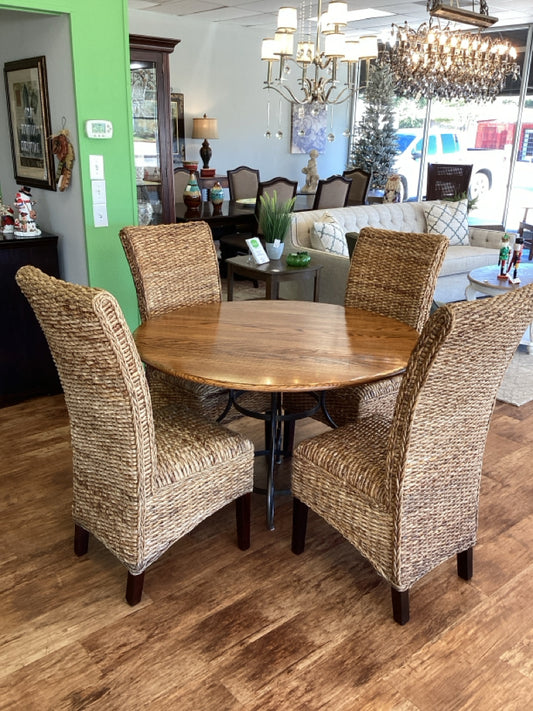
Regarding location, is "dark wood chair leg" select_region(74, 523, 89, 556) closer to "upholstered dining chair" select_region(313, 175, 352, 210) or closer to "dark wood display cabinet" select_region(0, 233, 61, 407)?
"dark wood display cabinet" select_region(0, 233, 61, 407)

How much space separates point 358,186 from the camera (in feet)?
24.0

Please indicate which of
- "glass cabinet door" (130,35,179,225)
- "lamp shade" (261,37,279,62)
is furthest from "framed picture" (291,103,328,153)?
"glass cabinet door" (130,35,179,225)

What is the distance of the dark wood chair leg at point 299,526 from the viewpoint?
222cm

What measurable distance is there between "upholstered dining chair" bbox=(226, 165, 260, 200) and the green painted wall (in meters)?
3.73

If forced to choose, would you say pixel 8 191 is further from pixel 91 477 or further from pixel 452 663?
pixel 452 663

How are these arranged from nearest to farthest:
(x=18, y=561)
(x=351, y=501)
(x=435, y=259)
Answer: (x=351, y=501)
(x=18, y=561)
(x=435, y=259)

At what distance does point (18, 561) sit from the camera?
2.20m

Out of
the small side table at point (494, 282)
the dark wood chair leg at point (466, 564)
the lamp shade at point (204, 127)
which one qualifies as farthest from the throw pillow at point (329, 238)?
the lamp shade at point (204, 127)

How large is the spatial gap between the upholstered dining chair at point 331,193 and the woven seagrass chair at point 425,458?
4.50 metres

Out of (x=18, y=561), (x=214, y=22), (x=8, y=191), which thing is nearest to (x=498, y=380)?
(x=18, y=561)

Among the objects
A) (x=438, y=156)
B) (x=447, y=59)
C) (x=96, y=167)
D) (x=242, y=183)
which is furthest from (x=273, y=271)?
(x=438, y=156)

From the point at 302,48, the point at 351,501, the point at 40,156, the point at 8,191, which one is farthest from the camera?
the point at 302,48

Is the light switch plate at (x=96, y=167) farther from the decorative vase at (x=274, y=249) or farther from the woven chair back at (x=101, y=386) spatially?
the woven chair back at (x=101, y=386)

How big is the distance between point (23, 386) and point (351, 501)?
7.50 feet
